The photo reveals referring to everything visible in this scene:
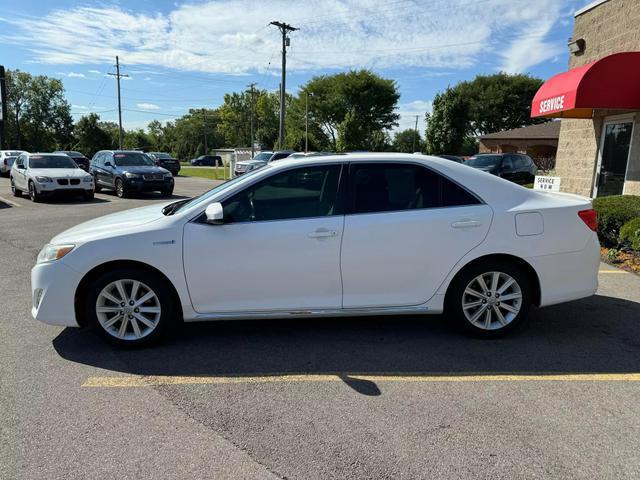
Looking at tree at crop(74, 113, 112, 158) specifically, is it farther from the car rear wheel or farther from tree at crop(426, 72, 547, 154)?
the car rear wheel

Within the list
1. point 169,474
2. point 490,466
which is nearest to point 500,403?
point 490,466

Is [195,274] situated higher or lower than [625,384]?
higher

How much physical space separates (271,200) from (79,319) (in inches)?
74.8

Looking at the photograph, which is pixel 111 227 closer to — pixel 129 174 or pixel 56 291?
pixel 56 291

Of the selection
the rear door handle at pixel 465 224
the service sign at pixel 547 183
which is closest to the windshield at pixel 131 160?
the service sign at pixel 547 183

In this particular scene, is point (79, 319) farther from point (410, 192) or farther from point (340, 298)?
point (410, 192)

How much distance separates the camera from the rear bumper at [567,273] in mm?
4172

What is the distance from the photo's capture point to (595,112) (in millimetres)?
12133

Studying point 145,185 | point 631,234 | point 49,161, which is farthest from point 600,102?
point 49,161

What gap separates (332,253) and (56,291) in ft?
7.53

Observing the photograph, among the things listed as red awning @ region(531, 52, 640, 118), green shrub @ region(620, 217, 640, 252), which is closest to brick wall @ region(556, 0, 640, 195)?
red awning @ region(531, 52, 640, 118)

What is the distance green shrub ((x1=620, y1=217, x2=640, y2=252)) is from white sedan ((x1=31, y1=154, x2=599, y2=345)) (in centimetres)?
356

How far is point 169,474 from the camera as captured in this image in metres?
2.52

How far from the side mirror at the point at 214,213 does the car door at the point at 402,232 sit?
104cm
